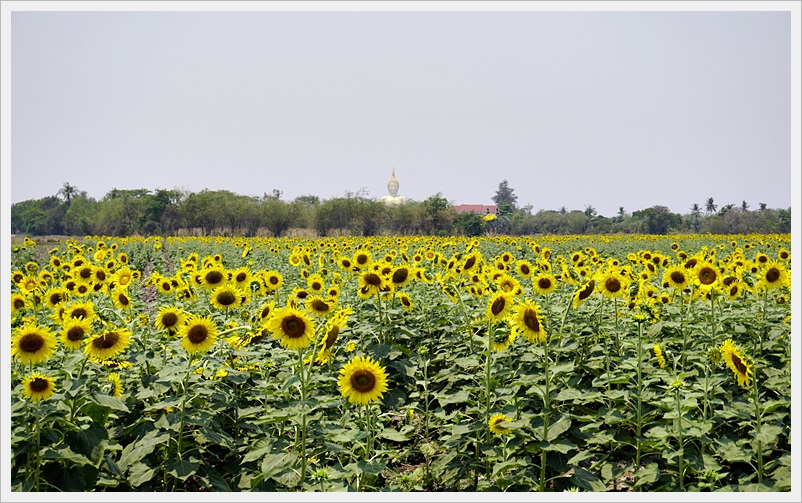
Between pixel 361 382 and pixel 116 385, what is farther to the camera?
pixel 116 385

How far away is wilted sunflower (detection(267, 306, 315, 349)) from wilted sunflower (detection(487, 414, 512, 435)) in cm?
123

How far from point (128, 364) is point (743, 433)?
435 cm

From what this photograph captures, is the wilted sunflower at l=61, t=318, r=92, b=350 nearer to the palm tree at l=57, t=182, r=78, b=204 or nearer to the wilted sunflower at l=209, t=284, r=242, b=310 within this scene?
the wilted sunflower at l=209, t=284, r=242, b=310

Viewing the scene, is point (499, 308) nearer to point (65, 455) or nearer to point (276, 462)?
point (276, 462)

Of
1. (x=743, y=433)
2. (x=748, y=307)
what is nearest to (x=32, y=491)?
(x=743, y=433)

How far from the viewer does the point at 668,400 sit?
11.2ft

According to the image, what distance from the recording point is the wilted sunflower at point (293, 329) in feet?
10.8

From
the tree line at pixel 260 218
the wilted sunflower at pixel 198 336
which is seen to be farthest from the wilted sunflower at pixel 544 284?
the tree line at pixel 260 218

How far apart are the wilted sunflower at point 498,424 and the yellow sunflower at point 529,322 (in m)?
0.51

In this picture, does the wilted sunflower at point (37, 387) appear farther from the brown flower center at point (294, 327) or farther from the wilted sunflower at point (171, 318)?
the brown flower center at point (294, 327)

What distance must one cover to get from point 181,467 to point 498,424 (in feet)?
5.87

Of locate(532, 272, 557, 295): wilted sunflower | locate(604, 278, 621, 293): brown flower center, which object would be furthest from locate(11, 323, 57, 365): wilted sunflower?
locate(604, 278, 621, 293): brown flower center

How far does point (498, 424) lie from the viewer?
3418 millimetres

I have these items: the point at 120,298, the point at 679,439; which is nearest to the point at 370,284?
the point at 120,298
